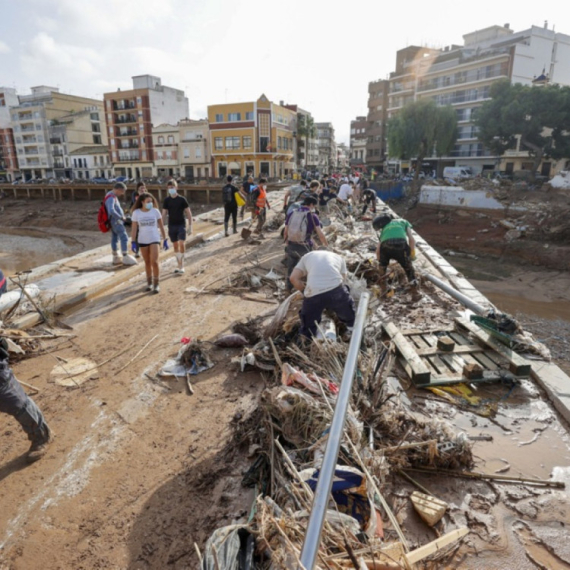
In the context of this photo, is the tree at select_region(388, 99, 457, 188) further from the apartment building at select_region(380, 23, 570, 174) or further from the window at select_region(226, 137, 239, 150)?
the window at select_region(226, 137, 239, 150)

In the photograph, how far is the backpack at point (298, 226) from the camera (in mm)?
6336

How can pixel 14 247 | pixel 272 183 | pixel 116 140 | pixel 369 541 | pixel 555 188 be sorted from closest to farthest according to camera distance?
pixel 369 541 → pixel 14 247 → pixel 555 188 → pixel 272 183 → pixel 116 140

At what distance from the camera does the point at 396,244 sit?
6.54m

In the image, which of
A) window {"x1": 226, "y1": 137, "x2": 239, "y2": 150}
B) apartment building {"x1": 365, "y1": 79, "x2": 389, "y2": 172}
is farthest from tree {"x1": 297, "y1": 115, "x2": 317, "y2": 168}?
window {"x1": 226, "y1": 137, "x2": 239, "y2": 150}

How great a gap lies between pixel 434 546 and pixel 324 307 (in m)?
2.46

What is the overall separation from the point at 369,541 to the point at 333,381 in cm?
145

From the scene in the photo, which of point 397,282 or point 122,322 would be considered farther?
point 397,282

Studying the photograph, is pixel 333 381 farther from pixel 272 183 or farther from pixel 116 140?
pixel 116 140

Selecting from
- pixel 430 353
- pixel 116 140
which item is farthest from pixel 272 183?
pixel 430 353

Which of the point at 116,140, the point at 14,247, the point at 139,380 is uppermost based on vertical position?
the point at 116,140

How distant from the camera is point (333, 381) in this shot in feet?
11.2

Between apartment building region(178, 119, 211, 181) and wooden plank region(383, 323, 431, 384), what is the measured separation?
47.1 metres

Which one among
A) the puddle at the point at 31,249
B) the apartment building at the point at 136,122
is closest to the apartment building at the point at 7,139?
the apartment building at the point at 136,122

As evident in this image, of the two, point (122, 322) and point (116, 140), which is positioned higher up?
point (116, 140)
